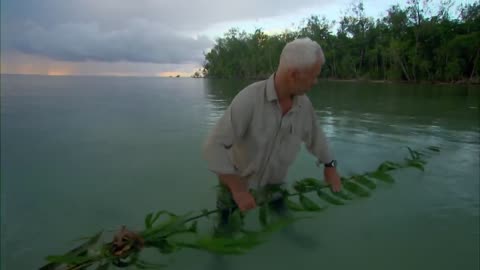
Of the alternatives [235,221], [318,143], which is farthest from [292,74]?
[235,221]

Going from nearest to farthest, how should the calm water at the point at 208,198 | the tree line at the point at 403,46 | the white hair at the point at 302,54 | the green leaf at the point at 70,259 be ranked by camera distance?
the green leaf at the point at 70,259 < the white hair at the point at 302,54 < the calm water at the point at 208,198 < the tree line at the point at 403,46

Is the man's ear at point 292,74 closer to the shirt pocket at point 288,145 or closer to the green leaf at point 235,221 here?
the shirt pocket at point 288,145

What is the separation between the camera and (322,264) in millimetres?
2330

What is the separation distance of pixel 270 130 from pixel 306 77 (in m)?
0.36

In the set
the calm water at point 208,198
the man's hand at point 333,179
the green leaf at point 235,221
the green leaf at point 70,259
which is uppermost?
the green leaf at point 70,259

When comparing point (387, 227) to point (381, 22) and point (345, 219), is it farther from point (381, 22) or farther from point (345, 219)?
point (381, 22)

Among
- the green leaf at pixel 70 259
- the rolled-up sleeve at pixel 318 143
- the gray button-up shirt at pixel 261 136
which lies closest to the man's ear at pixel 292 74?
the gray button-up shirt at pixel 261 136

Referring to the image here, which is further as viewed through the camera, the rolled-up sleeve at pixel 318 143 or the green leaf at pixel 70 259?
the rolled-up sleeve at pixel 318 143

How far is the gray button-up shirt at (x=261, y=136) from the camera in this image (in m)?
1.53

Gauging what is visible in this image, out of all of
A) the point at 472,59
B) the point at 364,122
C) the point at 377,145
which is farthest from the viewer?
the point at 472,59

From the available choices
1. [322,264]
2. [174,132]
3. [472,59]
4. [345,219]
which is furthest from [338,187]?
[472,59]

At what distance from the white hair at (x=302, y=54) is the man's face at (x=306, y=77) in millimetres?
27

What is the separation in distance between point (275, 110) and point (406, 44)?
41222mm

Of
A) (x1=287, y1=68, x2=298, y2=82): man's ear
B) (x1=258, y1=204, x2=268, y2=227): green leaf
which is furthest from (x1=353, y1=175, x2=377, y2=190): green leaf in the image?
(x1=287, y1=68, x2=298, y2=82): man's ear
